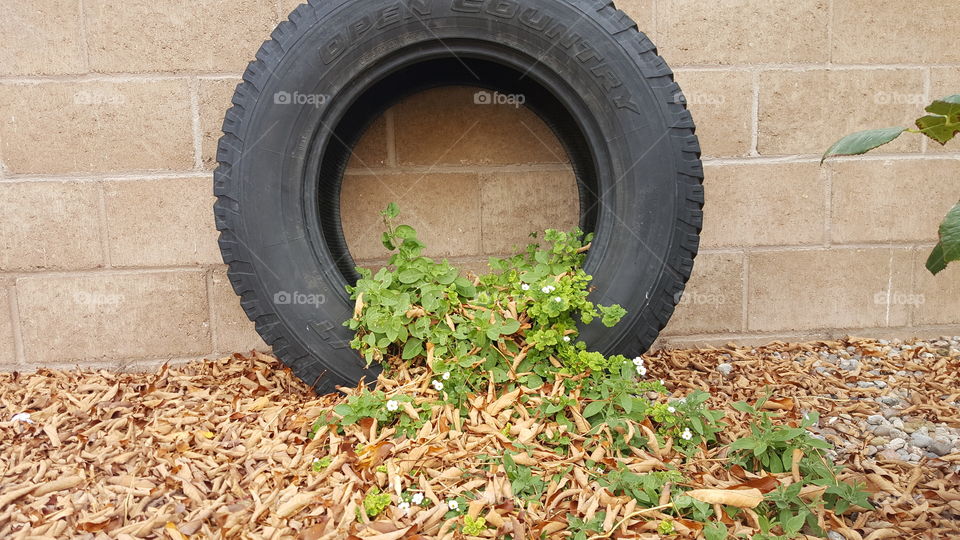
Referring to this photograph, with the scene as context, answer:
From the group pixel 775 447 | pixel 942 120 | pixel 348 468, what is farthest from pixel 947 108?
pixel 348 468

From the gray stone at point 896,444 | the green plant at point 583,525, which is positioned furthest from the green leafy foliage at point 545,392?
the gray stone at point 896,444

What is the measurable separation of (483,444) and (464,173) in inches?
48.8

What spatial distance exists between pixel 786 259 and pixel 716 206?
0.37 m

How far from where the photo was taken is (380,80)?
2.25 meters

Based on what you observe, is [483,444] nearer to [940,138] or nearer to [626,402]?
[626,402]

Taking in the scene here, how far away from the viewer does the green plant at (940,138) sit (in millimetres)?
1281

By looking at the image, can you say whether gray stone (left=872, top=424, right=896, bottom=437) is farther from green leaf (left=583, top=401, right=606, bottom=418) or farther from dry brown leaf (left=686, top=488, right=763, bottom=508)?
green leaf (left=583, top=401, right=606, bottom=418)

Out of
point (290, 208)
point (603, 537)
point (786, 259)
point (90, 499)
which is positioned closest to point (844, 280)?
point (786, 259)

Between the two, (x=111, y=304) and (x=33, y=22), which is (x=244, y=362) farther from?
(x=33, y=22)

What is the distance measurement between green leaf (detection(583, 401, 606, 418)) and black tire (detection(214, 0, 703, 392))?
315 mm

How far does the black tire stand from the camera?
218 centimetres

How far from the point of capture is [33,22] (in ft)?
→ 8.20

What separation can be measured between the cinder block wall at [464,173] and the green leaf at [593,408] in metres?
1.04

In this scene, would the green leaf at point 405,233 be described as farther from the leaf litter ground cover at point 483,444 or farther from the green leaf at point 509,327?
the green leaf at point 509,327
